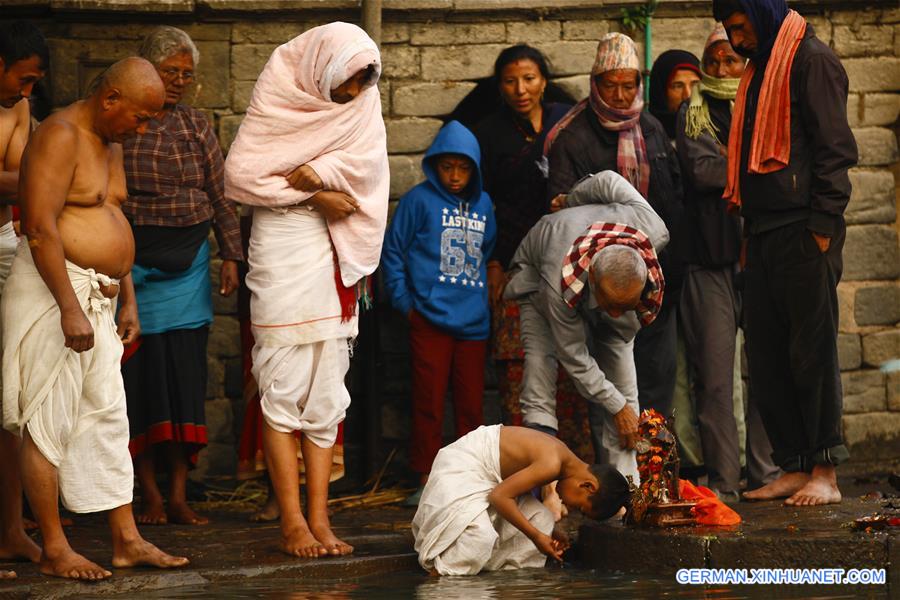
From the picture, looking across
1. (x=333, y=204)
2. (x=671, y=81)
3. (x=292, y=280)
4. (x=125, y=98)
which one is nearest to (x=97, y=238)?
(x=125, y=98)

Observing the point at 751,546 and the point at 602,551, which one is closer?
the point at 751,546

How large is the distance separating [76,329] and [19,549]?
1.11 m


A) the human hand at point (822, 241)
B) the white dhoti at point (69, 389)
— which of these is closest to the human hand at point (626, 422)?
the human hand at point (822, 241)

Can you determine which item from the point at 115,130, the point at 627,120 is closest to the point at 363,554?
the point at 115,130

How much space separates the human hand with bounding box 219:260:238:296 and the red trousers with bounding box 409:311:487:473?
1.14 metres

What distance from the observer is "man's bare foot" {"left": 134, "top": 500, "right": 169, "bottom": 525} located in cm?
724

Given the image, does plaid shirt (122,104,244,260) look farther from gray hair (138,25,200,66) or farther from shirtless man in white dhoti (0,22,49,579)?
shirtless man in white dhoti (0,22,49,579)

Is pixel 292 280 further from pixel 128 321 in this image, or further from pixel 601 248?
pixel 601 248

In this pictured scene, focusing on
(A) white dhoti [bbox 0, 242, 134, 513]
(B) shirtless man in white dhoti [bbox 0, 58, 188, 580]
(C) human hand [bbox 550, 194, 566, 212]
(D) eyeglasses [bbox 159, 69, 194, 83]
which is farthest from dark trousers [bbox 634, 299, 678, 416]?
(A) white dhoti [bbox 0, 242, 134, 513]

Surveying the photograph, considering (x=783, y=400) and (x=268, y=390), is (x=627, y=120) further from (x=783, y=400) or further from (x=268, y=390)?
(x=268, y=390)

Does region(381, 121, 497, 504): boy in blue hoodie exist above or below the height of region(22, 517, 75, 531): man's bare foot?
above

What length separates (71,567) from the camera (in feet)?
18.2

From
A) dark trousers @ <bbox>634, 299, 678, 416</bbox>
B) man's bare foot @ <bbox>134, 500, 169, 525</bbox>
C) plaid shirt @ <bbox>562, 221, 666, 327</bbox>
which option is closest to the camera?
plaid shirt @ <bbox>562, 221, 666, 327</bbox>

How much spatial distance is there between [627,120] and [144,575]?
12.1 ft
